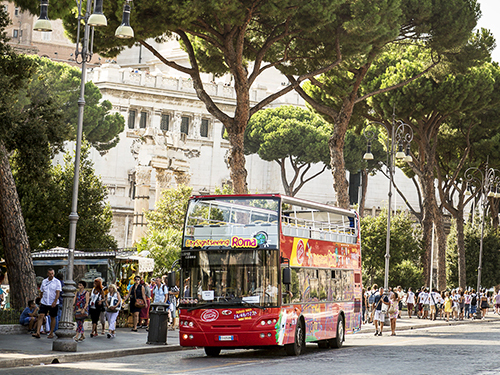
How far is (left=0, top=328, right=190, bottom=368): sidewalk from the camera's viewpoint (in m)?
14.2

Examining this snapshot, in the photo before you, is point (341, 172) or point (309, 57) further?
point (341, 172)

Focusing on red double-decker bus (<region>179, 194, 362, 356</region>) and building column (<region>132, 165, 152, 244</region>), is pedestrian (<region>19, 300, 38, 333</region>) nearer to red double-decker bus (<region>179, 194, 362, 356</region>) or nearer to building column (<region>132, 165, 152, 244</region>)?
red double-decker bus (<region>179, 194, 362, 356</region>)

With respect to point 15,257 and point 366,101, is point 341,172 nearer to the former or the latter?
point 366,101

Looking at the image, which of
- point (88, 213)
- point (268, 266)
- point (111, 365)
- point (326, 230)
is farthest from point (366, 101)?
point (111, 365)

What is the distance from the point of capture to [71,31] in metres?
26.1

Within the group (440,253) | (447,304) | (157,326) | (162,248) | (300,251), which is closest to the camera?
(300,251)

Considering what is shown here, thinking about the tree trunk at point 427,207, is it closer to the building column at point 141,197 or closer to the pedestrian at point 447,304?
the pedestrian at point 447,304

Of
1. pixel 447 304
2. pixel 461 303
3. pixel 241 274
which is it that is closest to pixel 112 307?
pixel 241 274

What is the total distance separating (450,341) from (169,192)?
22.4 metres

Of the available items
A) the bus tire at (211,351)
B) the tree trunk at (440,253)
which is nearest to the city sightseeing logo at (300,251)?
the bus tire at (211,351)

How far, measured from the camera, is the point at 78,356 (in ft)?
50.6

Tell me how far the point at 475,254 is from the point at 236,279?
40917 mm

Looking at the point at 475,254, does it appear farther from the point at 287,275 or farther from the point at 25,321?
the point at 287,275

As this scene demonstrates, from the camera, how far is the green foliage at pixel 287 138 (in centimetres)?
6550
